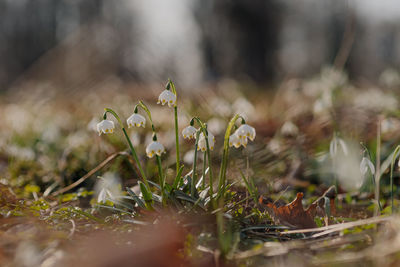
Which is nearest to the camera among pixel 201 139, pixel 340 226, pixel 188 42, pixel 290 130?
pixel 340 226

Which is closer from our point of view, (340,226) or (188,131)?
(340,226)

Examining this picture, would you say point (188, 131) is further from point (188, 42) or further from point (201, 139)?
point (188, 42)

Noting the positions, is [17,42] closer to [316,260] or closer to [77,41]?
[77,41]

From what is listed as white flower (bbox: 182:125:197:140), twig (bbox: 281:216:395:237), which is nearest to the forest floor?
twig (bbox: 281:216:395:237)

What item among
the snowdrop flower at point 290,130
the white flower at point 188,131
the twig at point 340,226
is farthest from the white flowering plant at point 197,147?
the snowdrop flower at point 290,130

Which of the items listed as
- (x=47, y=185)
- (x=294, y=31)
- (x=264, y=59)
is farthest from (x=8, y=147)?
(x=294, y=31)

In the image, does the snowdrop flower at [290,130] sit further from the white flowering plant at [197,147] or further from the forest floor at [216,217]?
the white flowering plant at [197,147]

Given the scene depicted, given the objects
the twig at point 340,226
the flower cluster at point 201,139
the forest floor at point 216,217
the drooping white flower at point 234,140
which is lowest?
the twig at point 340,226

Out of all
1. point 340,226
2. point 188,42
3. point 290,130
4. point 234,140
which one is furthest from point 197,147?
point 188,42

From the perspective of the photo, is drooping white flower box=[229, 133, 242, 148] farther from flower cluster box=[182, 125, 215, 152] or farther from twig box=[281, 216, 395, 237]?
twig box=[281, 216, 395, 237]

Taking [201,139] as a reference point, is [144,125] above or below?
above
